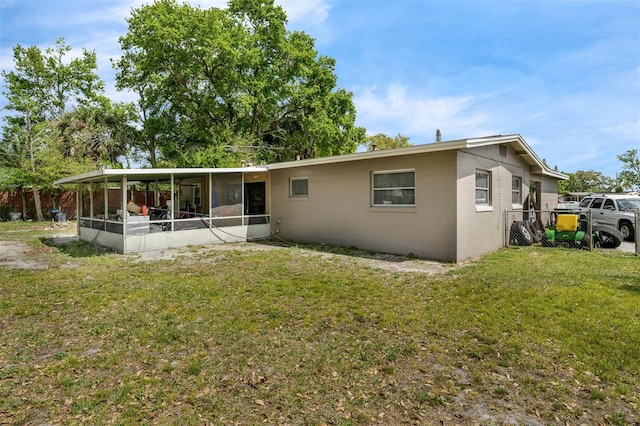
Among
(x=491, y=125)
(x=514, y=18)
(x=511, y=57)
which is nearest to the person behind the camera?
(x=514, y=18)

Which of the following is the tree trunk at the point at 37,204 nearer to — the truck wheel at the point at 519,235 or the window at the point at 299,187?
the window at the point at 299,187

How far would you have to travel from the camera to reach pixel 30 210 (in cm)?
2164

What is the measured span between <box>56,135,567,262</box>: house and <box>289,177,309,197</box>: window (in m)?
0.04

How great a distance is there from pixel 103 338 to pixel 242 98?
1938 centimetres

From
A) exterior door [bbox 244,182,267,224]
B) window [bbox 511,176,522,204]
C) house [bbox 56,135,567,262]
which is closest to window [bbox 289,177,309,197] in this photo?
house [bbox 56,135,567,262]

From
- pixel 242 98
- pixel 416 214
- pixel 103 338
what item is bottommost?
pixel 103 338

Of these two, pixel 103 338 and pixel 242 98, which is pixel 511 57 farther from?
pixel 242 98

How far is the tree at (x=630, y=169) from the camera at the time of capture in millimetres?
36750

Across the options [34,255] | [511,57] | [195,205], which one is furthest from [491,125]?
[34,255]

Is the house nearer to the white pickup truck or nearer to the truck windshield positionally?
A: the white pickup truck

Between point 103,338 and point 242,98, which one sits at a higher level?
point 242,98

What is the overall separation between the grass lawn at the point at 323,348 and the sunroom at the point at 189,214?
3485mm

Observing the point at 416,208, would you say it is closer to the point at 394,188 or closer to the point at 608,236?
the point at 394,188

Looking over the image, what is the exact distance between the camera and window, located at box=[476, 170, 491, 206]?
952cm
